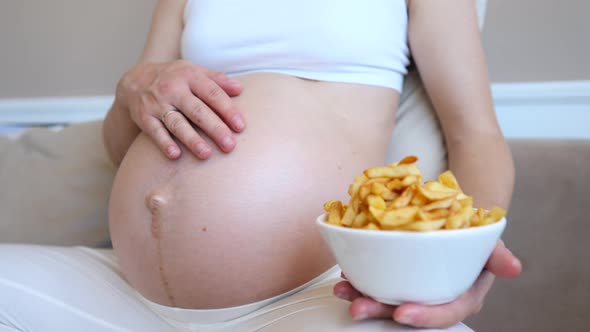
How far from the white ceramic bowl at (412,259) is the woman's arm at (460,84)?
13.3 inches

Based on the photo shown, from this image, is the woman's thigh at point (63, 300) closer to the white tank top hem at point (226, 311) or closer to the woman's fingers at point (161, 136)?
the white tank top hem at point (226, 311)

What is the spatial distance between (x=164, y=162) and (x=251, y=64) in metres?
0.23

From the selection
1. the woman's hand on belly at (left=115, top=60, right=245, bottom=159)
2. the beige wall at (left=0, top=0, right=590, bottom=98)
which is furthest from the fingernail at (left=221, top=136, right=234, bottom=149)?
the beige wall at (left=0, top=0, right=590, bottom=98)

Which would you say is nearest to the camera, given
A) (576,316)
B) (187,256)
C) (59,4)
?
(187,256)

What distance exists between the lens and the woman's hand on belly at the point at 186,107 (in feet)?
2.26

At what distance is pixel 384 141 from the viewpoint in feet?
2.75

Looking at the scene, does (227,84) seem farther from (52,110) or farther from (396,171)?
(52,110)

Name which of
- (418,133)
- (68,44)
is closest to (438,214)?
(418,133)

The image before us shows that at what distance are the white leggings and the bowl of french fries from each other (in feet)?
0.50

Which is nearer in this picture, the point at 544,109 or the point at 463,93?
the point at 463,93

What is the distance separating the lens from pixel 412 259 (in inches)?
16.3

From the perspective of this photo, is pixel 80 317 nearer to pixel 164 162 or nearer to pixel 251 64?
pixel 164 162


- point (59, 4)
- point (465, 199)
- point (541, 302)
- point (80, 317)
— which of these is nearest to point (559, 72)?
point (541, 302)

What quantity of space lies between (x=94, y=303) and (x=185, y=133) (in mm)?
276
